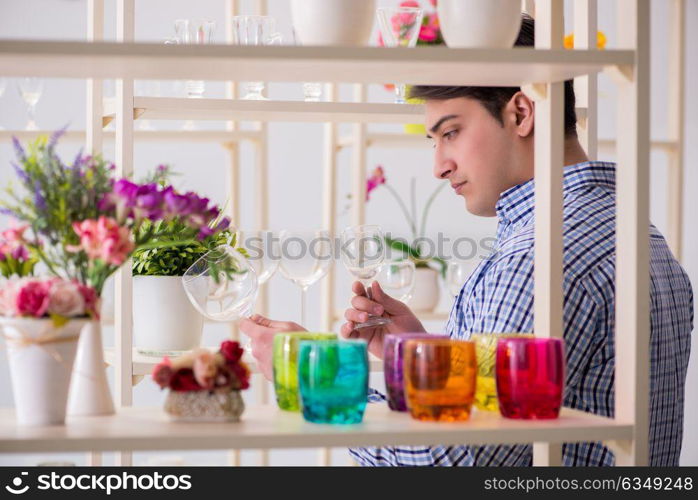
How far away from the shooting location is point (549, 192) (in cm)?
133

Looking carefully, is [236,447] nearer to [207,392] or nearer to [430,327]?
[207,392]

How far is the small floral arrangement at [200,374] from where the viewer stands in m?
1.15

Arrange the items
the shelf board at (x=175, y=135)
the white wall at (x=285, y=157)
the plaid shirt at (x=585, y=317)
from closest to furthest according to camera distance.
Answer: the plaid shirt at (x=585, y=317) → the shelf board at (x=175, y=135) → the white wall at (x=285, y=157)

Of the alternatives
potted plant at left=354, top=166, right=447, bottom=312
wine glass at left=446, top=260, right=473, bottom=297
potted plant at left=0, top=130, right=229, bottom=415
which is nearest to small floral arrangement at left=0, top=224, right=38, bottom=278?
potted plant at left=0, top=130, right=229, bottom=415

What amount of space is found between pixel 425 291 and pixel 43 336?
2.15m

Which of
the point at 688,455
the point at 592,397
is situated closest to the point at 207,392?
the point at 592,397

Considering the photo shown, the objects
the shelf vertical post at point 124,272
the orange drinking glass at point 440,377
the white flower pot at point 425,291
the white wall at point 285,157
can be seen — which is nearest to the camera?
the orange drinking glass at point 440,377

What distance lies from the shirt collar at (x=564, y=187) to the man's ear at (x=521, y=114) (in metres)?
0.09

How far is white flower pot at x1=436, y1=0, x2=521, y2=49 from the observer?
125 centimetres

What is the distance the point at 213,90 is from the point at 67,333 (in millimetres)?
2814

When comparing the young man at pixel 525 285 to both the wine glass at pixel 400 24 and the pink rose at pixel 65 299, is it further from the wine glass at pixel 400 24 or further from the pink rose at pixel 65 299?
the pink rose at pixel 65 299

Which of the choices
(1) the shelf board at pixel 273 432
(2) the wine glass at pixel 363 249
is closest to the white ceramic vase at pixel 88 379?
(1) the shelf board at pixel 273 432

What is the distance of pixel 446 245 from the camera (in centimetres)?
395

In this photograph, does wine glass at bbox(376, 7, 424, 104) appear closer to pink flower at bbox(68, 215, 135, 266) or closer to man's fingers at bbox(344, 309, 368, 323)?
man's fingers at bbox(344, 309, 368, 323)
